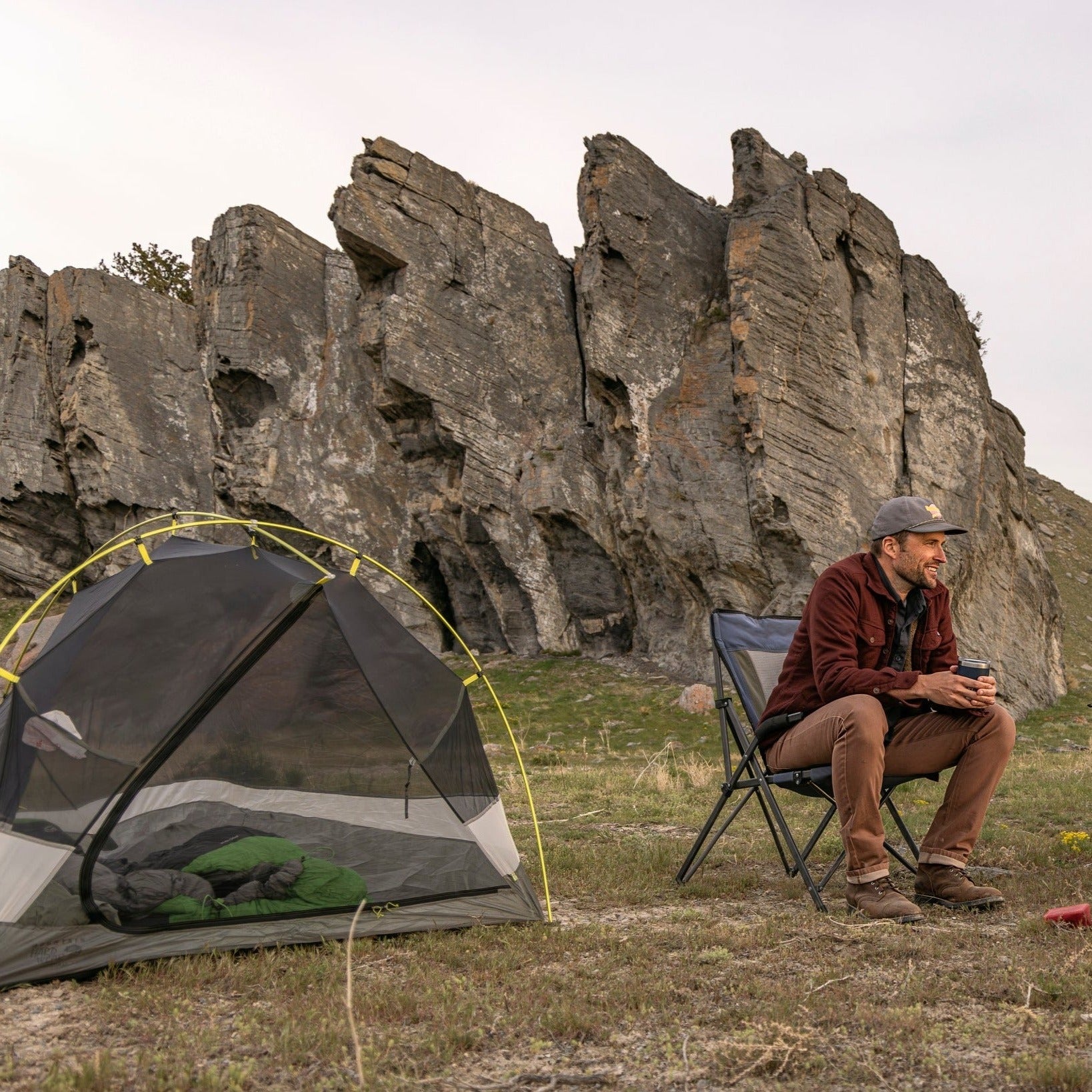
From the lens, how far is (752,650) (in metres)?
5.77

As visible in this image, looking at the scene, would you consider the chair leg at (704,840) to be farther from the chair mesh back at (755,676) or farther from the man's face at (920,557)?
the man's face at (920,557)

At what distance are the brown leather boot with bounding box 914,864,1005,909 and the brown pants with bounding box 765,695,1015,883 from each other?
0.05m

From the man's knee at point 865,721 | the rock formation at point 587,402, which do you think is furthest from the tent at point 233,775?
the rock formation at point 587,402

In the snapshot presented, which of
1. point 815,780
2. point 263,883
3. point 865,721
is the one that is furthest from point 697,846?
point 263,883

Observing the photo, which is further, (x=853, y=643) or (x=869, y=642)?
(x=869, y=642)

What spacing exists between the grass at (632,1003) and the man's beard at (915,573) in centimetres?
148

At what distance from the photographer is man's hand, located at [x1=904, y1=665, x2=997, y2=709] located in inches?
185

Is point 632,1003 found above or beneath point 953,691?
beneath

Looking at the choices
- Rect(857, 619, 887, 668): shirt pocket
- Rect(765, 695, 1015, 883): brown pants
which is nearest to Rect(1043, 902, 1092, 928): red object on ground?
Rect(765, 695, 1015, 883): brown pants

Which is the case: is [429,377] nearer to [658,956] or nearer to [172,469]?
[172,469]

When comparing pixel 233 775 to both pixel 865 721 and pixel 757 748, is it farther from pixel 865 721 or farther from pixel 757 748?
pixel 865 721

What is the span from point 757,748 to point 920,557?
1.30m

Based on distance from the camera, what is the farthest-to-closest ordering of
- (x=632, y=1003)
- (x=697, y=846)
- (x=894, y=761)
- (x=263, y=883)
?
(x=697, y=846)
(x=894, y=761)
(x=263, y=883)
(x=632, y=1003)

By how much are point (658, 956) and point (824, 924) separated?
859 millimetres
